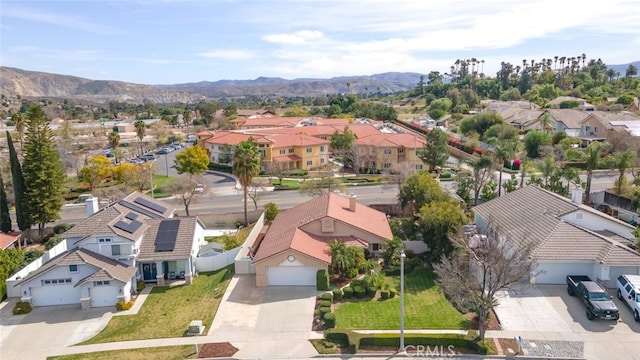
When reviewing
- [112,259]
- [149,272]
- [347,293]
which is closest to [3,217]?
[112,259]

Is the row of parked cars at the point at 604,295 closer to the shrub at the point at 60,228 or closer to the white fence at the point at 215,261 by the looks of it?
the white fence at the point at 215,261

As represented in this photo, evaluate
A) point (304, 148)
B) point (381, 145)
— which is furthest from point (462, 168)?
point (304, 148)

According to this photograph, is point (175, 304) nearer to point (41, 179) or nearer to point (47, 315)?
point (47, 315)

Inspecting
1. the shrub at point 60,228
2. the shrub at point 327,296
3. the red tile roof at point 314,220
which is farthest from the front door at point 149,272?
the shrub at point 60,228

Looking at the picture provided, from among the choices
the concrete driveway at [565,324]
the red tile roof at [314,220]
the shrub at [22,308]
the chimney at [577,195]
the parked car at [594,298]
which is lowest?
the shrub at [22,308]

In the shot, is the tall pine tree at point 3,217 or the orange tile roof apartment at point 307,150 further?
the orange tile roof apartment at point 307,150

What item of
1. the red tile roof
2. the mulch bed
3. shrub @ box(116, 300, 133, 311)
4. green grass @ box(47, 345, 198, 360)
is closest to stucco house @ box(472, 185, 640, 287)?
the red tile roof
